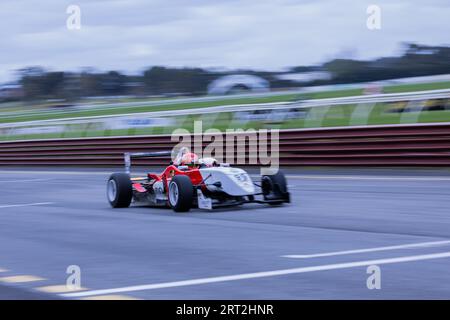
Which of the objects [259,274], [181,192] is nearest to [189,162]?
[181,192]

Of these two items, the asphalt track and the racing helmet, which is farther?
the racing helmet

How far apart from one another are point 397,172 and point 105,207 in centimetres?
796

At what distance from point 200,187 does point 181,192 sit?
1.52ft

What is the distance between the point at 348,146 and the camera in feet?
72.5

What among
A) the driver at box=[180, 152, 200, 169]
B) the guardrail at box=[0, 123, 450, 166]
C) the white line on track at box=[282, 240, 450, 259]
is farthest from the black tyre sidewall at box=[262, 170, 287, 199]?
the guardrail at box=[0, 123, 450, 166]

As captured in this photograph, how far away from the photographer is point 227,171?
13.2 meters

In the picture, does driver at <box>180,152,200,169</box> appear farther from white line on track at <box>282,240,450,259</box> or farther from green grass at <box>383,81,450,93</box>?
green grass at <box>383,81,450,93</box>

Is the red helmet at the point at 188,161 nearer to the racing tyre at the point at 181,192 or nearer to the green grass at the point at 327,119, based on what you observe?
the racing tyre at the point at 181,192

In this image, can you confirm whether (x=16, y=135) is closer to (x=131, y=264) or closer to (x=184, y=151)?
(x=184, y=151)

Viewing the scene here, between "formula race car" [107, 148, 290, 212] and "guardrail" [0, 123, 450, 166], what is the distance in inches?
282

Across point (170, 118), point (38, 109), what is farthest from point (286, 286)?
point (38, 109)

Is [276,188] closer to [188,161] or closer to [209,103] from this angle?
[188,161]

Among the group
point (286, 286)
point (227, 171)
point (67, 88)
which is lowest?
point (286, 286)

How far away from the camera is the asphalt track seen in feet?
22.9
